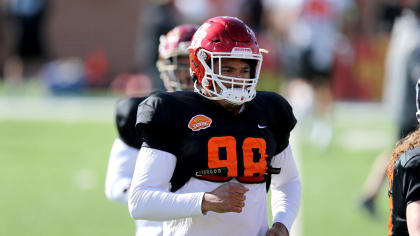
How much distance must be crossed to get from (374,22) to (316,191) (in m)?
11.3

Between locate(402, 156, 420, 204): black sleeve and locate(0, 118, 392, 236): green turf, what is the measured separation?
384 cm

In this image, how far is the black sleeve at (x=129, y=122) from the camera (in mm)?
3818

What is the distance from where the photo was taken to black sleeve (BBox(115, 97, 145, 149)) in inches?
150

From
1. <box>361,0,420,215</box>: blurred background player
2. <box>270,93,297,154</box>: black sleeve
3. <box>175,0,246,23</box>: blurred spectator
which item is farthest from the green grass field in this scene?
<box>175,0,246,23</box>: blurred spectator

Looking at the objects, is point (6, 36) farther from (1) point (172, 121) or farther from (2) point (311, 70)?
(1) point (172, 121)

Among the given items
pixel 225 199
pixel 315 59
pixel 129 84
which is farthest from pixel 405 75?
pixel 129 84

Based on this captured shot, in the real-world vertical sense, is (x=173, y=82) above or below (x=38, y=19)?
above

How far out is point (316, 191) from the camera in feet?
27.2

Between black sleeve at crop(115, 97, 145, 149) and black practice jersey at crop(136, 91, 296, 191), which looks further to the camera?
black sleeve at crop(115, 97, 145, 149)

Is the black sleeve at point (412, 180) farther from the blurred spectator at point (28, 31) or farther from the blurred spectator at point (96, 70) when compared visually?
the blurred spectator at point (96, 70)

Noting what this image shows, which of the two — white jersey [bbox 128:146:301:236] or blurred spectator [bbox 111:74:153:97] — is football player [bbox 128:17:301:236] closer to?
white jersey [bbox 128:146:301:236]

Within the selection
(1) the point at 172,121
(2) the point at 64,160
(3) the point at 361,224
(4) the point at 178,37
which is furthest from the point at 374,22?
(1) the point at 172,121

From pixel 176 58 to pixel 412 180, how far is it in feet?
5.50

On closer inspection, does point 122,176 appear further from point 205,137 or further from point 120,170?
point 205,137
